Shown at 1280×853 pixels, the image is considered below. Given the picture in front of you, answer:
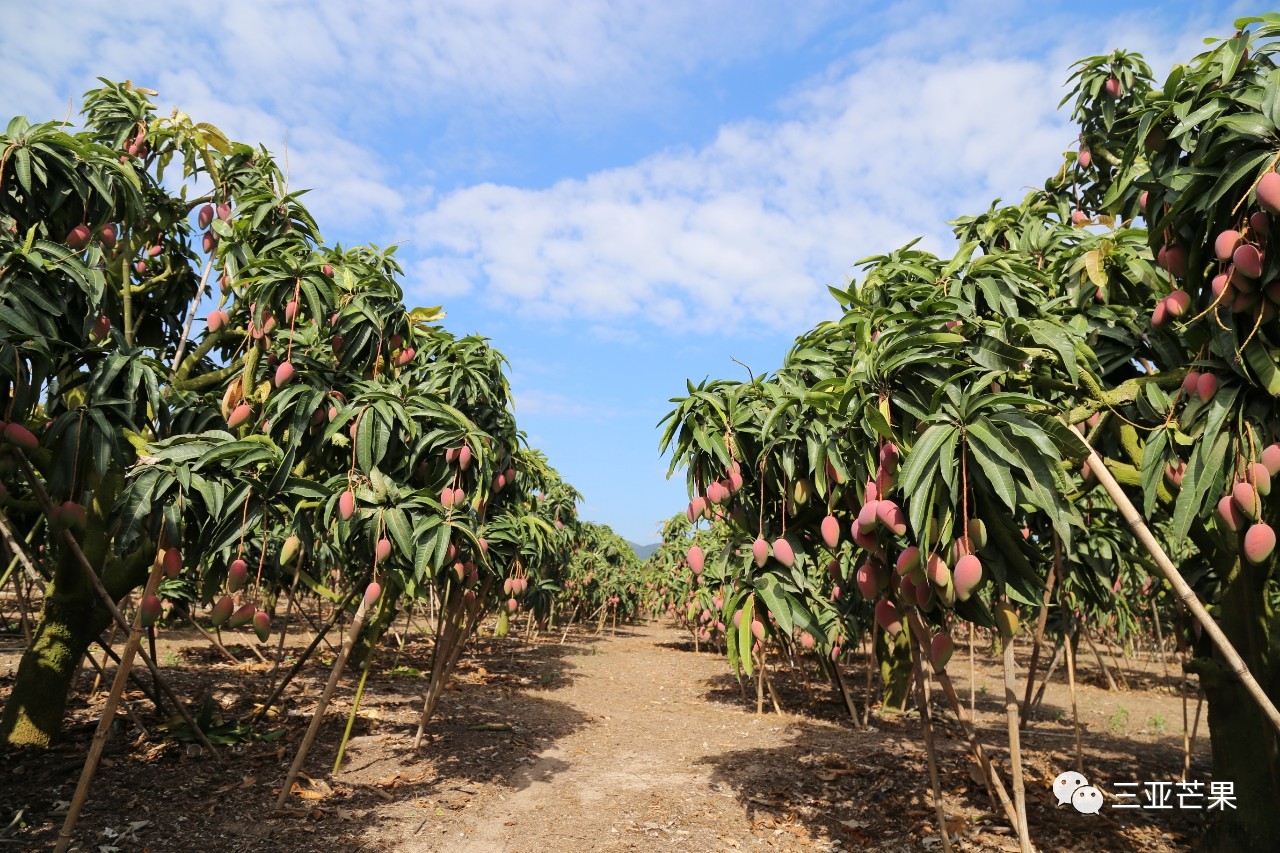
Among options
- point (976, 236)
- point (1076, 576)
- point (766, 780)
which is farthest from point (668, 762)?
point (976, 236)

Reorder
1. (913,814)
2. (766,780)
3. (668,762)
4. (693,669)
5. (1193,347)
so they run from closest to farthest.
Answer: (1193,347)
(913,814)
(766,780)
(668,762)
(693,669)

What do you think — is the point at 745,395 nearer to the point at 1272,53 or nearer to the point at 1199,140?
the point at 1199,140

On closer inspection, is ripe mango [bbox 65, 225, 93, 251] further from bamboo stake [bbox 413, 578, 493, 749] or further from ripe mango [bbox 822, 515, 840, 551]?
ripe mango [bbox 822, 515, 840, 551]

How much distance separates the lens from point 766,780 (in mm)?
4945

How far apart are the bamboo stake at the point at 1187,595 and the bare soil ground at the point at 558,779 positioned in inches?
96.7

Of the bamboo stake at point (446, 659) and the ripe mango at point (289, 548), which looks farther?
the bamboo stake at point (446, 659)

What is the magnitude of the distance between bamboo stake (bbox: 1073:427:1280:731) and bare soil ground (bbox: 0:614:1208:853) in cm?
246

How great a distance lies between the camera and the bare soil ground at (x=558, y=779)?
3.67m

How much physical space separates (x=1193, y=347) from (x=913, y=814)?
2953 millimetres

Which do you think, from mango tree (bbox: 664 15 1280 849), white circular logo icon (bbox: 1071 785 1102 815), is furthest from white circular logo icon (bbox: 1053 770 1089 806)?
mango tree (bbox: 664 15 1280 849)

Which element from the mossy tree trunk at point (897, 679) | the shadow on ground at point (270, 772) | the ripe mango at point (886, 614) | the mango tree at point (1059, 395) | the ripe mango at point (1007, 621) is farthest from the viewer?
the mossy tree trunk at point (897, 679)

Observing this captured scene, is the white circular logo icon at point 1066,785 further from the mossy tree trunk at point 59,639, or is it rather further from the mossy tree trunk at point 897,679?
the mossy tree trunk at point 59,639

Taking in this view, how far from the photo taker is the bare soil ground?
3.67 metres

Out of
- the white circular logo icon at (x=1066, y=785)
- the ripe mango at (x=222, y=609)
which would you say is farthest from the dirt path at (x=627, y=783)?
the ripe mango at (x=222, y=609)
